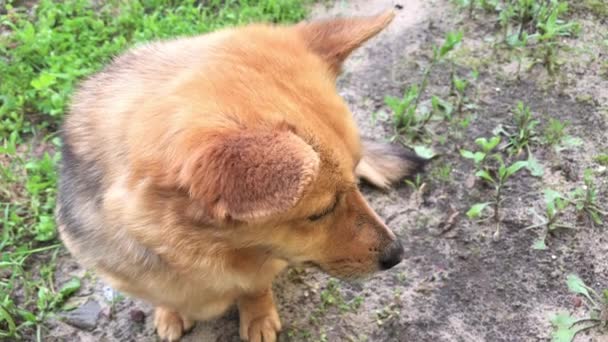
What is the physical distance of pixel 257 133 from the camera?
143 centimetres

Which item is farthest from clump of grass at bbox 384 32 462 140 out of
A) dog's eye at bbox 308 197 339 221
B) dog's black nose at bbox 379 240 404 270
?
dog's eye at bbox 308 197 339 221

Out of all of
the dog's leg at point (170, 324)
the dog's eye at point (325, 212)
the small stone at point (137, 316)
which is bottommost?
the small stone at point (137, 316)

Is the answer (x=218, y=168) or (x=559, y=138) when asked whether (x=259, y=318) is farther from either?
(x=559, y=138)

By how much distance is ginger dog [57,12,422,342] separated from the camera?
139 centimetres

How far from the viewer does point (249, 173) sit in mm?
1349

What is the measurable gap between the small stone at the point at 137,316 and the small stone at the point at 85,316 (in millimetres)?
152

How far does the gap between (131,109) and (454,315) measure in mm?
1578

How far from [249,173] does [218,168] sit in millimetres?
76

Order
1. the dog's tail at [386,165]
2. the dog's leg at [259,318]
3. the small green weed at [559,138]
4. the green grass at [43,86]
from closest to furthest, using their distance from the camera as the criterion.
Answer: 1. the dog's leg at [259,318]
2. the green grass at [43,86]
3. the dog's tail at [386,165]
4. the small green weed at [559,138]

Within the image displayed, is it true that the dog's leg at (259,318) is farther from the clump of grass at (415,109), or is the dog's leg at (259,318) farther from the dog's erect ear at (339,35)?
the clump of grass at (415,109)

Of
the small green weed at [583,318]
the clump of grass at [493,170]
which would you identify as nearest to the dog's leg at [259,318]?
the clump of grass at [493,170]

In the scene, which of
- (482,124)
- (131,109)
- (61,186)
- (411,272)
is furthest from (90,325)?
(482,124)

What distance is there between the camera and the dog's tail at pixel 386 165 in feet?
9.09

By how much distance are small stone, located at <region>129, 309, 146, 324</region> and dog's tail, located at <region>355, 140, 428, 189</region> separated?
1.19 m
